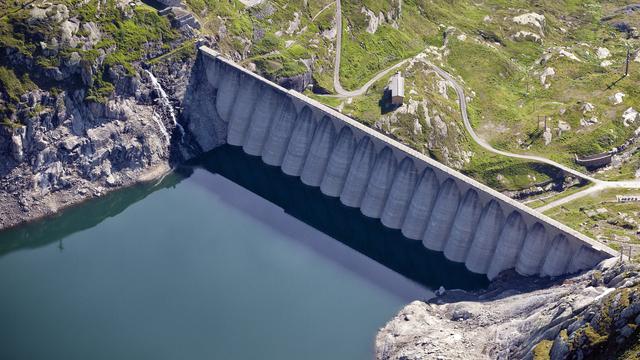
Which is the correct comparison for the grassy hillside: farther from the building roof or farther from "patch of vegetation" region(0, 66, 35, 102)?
"patch of vegetation" region(0, 66, 35, 102)

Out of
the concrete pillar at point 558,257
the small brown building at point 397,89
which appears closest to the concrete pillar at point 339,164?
the small brown building at point 397,89

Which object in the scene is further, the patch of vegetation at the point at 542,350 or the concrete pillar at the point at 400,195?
the concrete pillar at the point at 400,195

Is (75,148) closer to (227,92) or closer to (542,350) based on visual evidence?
(227,92)

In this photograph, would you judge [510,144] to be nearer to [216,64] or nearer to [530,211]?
[530,211]

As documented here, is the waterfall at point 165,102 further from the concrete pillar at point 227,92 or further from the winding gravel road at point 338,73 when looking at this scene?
the winding gravel road at point 338,73

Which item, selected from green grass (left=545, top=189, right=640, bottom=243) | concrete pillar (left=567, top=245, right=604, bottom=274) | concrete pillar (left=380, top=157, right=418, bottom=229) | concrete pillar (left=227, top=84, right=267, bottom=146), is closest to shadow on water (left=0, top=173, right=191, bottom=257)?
concrete pillar (left=227, top=84, right=267, bottom=146)

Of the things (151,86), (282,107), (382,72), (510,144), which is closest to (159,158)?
(151,86)
